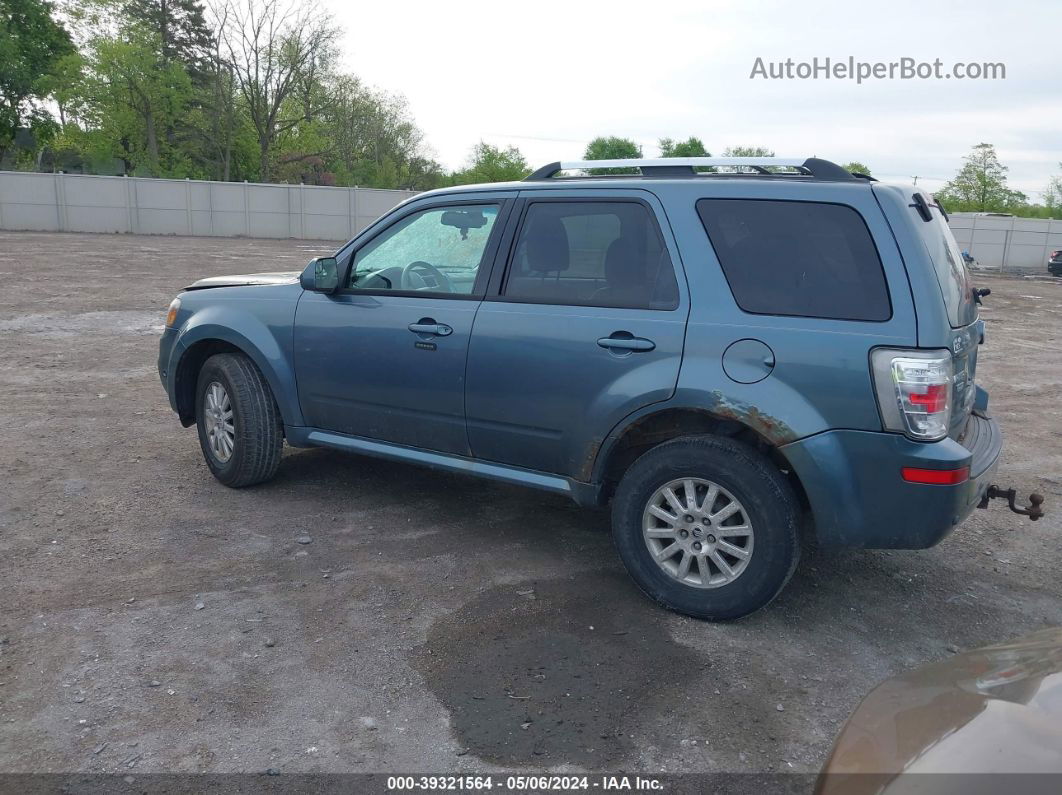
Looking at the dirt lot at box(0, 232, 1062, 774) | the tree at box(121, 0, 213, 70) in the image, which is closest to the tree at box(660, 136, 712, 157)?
the tree at box(121, 0, 213, 70)

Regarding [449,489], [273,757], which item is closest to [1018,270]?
[449,489]

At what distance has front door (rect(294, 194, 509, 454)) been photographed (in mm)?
4812

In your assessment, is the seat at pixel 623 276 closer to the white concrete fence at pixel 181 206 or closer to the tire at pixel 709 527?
the tire at pixel 709 527

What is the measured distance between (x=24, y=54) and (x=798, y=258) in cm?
6225

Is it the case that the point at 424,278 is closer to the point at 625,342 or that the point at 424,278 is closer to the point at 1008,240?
the point at 625,342

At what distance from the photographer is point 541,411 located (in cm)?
446

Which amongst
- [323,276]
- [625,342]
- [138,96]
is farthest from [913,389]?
[138,96]

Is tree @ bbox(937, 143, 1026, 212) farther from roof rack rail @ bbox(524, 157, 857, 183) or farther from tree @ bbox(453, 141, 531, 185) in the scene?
roof rack rail @ bbox(524, 157, 857, 183)

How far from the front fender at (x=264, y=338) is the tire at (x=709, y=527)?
2.21 m

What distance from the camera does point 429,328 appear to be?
4.83 meters

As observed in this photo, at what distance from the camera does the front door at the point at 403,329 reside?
4812 millimetres

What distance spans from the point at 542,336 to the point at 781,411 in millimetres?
1211

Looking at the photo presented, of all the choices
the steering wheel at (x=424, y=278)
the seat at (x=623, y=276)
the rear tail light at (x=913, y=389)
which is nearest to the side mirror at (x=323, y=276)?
the steering wheel at (x=424, y=278)

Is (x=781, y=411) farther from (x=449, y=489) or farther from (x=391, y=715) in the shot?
(x=449, y=489)
